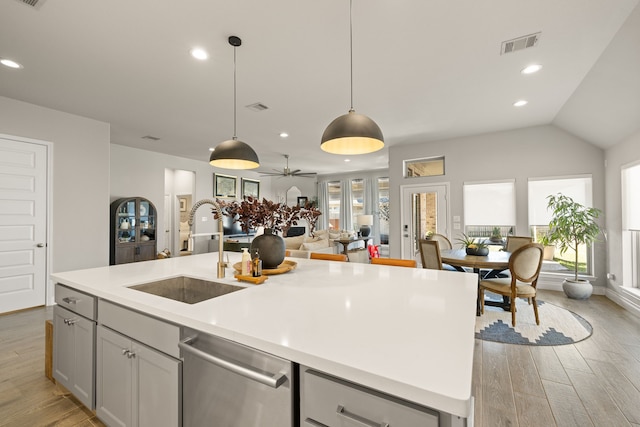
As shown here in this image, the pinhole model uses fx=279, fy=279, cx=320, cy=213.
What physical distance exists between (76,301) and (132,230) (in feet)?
15.9

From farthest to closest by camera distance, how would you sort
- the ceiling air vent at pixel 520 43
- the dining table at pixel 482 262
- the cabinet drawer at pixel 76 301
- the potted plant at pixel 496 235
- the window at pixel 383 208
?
the window at pixel 383 208 → the potted plant at pixel 496 235 → the dining table at pixel 482 262 → the ceiling air vent at pixel 520 43 → the cabinet drawer at pixel 76 301

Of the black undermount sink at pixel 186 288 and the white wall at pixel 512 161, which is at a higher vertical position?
the white wall at pixel 512 161

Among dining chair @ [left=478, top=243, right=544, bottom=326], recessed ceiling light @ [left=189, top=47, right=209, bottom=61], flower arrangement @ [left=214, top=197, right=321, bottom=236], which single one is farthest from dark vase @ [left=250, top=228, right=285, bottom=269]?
dining chair @ [left=478, top=243, right=544, bottom=326]

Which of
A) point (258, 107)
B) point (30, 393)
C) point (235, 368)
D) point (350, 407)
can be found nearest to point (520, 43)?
point (258, 107)

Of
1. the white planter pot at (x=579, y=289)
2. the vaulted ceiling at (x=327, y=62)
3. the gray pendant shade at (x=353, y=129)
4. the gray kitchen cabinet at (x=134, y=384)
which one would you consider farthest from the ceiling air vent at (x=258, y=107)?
the white planter pot at (x=579, y=289)

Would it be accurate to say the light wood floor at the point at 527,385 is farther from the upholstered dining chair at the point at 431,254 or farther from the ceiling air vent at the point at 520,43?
the ceiling air vent at the point at 520,43

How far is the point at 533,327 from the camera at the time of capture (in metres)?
3.23

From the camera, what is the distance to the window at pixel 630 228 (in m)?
3.86

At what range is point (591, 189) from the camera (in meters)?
4.62

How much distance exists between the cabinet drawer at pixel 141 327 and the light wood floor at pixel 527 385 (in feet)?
2.87

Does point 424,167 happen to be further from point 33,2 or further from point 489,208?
point 33,2

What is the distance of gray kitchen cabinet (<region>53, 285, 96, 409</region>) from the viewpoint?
165 cm

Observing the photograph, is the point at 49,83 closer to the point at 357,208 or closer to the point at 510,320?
the point at 510,320

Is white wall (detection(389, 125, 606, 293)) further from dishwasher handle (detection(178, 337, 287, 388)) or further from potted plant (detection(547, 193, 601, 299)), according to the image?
dishwasher handle (detection(178, 337, 287, 388))
